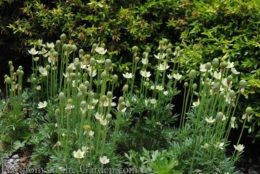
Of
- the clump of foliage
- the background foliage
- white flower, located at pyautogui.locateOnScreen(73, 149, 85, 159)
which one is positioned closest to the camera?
white flower, located at pyautogui.locateOnScreen(73, 149, 85, 159)

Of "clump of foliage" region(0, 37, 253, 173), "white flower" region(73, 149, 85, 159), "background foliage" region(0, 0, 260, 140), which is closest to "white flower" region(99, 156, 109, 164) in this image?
"clump of foliage" region(0, 37, 253, 173)

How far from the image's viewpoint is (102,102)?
252 cm

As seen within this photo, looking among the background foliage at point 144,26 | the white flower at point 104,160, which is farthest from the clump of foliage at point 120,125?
the background foliage at point 144,26

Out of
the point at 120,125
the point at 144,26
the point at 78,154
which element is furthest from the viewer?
the point at 144,26

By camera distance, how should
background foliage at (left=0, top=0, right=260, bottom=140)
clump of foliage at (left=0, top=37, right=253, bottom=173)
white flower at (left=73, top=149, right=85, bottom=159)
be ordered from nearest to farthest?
white flower at (left=73, top=149, right=85, bottom=159) < clump of foliage at (left=0, top=37, right=253, bottom=173) < background foliage at (left=0, top=0, right=260, bottom=140)

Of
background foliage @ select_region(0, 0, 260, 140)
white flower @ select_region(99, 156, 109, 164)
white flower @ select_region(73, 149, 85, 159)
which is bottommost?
white flower @ select_region(99, 156, 109, 164)

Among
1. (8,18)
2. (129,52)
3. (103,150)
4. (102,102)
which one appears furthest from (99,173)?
(8,18)

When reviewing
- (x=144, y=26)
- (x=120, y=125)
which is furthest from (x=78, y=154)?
(x=144, y=26)

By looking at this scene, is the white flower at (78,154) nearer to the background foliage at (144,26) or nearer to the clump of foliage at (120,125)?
the clump of foliage at (120,125)

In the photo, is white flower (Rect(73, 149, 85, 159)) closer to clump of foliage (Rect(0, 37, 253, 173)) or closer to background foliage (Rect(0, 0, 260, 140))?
clump of foliage (Rect(0, 37, 253, 173))

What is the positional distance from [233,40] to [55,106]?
4.90 feet

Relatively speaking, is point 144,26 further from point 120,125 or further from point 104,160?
point 104,160

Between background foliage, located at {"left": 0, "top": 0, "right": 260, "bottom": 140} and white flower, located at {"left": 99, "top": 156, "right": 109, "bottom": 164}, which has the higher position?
background foliage, located at {"left": 0, "top": 0, "right": 260, "bottom": 140}

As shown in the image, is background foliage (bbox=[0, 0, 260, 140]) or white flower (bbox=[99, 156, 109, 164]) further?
background foliage (bbox=[0, 0, 260, 140])
